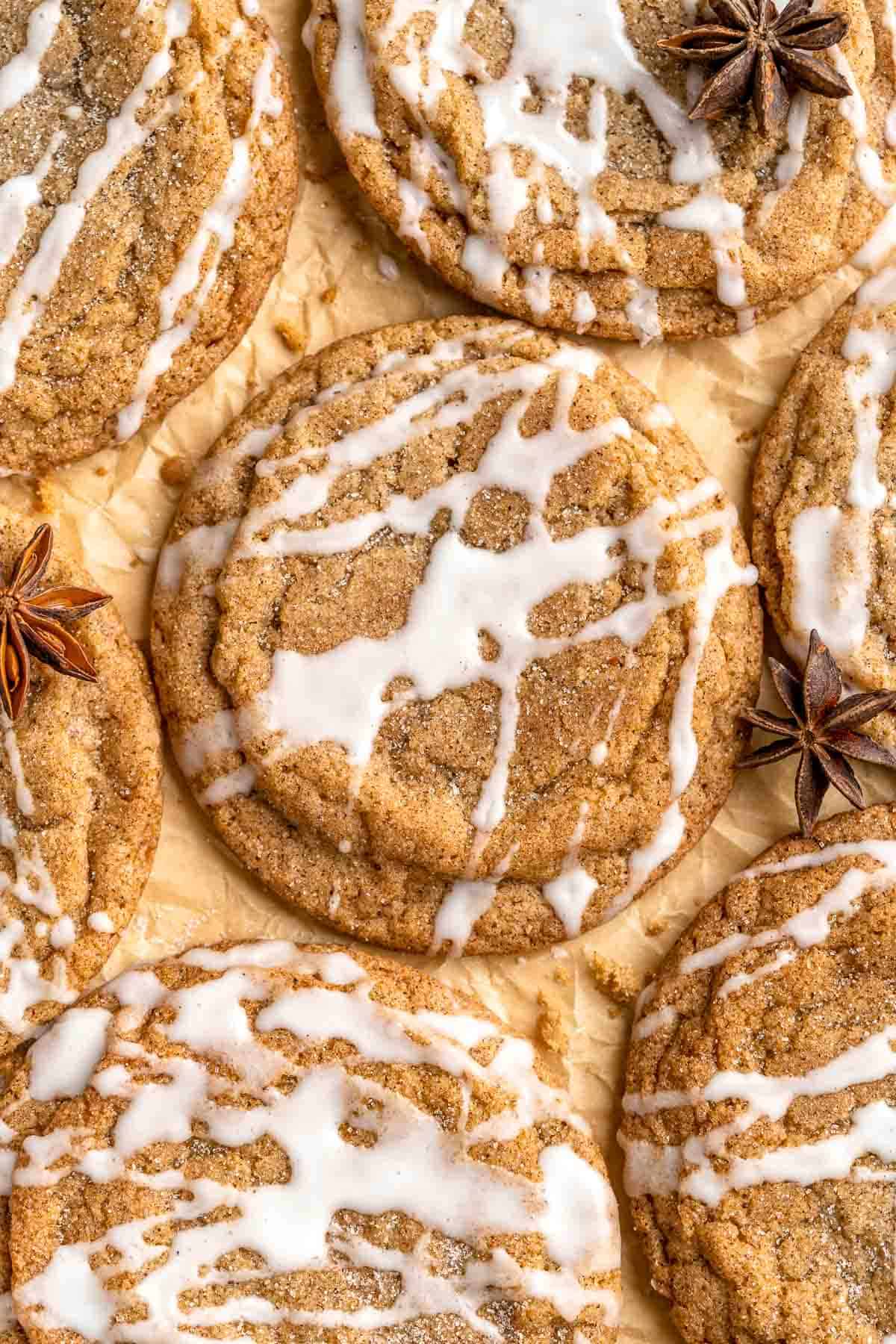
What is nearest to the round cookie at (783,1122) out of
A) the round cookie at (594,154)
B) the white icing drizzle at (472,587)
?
the white icing drizzle at (472,587)

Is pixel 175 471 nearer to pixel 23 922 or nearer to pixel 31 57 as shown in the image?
pixel 31 57

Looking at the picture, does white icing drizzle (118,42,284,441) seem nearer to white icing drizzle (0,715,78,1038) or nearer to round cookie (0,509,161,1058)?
round cookie (0,509,161,1058)

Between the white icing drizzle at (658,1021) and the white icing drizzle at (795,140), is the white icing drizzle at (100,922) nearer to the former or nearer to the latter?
the white icing drizzle at (658,1021)

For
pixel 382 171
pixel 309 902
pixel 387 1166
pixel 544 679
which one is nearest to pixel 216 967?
pixel 309 902

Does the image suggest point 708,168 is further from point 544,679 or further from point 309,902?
point 309,902

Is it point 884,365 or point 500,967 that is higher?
point 884,365

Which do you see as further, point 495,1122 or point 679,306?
point 679,306
